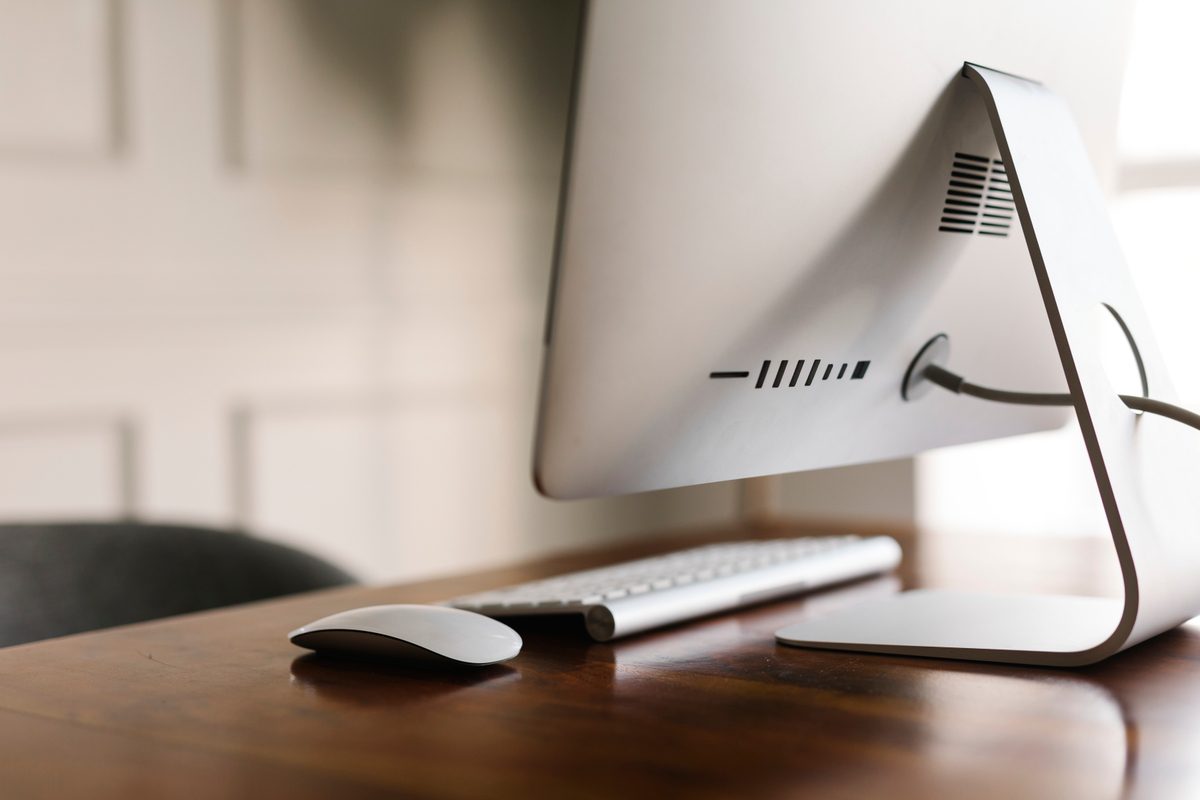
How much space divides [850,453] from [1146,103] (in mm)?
1941

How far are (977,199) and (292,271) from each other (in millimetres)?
1631

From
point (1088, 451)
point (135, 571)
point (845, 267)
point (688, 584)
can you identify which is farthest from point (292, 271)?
point (1088, 451)

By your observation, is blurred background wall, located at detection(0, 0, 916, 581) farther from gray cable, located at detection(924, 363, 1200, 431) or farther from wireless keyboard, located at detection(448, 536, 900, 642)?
gray cable, located at detection(924, 363, 1200, 431)

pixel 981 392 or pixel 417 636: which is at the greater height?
pixel 981 392

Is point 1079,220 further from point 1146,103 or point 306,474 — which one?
Result: point 1146,103

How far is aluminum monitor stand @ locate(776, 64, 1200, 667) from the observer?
2.19 ft

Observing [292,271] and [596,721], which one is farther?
[292,271]

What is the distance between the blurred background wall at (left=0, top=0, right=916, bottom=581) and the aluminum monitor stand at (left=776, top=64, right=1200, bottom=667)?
1.46 meters

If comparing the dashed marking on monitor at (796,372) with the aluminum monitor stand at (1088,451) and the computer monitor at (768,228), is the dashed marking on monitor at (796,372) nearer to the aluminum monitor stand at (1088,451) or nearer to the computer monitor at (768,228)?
the computer monitor at (768,228)

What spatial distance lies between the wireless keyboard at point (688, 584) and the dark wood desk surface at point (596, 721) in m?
0.02

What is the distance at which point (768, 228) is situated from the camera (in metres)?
0.65

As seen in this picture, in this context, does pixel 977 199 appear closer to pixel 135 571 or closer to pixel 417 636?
pixel 417 636

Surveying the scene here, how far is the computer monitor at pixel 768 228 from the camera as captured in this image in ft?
1.93

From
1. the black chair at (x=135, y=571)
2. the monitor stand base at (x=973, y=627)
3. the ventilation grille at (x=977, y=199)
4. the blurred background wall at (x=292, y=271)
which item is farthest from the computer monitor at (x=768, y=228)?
the blurred background wall at (x=292, y=271)
